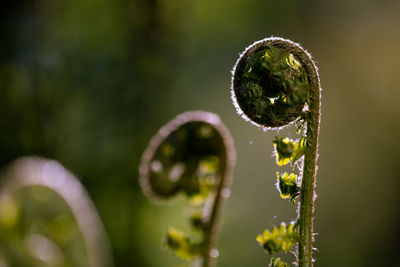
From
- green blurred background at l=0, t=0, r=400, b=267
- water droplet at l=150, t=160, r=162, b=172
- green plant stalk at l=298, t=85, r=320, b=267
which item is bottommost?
green plant stalk at l=298, t=85, r=320, b=267

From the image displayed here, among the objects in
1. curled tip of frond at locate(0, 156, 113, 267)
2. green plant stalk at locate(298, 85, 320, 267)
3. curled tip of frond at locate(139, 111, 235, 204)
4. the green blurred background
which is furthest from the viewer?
the green blurred background

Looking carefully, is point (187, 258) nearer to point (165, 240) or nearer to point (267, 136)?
point (165, 240)

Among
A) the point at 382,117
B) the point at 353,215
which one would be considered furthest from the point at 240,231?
the point at 382,117

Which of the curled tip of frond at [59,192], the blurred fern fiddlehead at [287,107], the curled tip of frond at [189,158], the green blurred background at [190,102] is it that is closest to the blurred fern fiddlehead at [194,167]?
the curled tip of frond at [189,158]

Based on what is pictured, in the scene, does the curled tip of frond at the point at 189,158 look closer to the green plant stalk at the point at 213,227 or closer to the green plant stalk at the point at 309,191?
the green plant stalk at the point at 213,227

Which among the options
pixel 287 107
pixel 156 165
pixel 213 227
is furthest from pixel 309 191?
pixel 156 165

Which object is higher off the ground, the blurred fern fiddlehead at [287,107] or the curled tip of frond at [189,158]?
the curled tip of frond at [189,158]

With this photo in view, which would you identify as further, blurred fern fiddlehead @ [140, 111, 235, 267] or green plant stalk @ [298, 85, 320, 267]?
blurred fern fiddlehead @ [140, 111, 235, 267]

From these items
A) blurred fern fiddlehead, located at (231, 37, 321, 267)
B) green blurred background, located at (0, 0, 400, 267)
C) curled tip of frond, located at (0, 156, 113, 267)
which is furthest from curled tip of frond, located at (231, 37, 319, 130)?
green blurred background, located at (0, 0, 400, 267)

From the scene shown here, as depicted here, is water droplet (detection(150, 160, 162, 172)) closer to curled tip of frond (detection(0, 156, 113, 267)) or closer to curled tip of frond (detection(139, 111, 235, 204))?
curled tip of frond (detection(139, 111, 235, 204))
